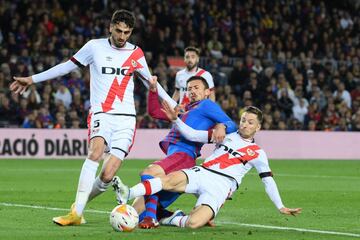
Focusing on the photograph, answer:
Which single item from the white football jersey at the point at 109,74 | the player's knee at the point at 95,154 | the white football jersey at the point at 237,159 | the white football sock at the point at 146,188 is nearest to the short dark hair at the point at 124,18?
the white football jersey at the point at 109,74

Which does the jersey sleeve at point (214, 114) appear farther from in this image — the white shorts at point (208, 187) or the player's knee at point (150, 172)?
the player's knee at point (150, 172)

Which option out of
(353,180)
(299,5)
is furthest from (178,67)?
(353,180)

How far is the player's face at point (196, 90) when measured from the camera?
10.8 meters

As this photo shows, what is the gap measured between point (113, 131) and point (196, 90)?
3.57 ft

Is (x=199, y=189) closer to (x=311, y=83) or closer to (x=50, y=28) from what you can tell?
(x=50, y=28)

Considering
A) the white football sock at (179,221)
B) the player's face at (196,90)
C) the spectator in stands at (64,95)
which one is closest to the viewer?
the white football sock at (179,221)

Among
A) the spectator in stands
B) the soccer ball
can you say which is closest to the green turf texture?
the soccer ball

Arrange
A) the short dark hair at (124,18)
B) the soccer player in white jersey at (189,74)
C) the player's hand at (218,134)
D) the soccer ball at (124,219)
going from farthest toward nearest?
the soccer player in white jersey at (189,74)
the short dark hair at (124,18)
the player's hand at (218,134)
the soccer ball at (124,219)

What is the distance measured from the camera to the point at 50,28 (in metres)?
27.4

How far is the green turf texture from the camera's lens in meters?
9.56

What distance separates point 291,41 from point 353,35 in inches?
131

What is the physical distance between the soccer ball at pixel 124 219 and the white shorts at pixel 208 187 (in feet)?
2.67

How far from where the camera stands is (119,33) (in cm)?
1054

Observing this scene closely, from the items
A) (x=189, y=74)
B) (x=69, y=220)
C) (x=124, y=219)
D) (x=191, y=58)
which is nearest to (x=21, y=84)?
(x=69, y=220)
